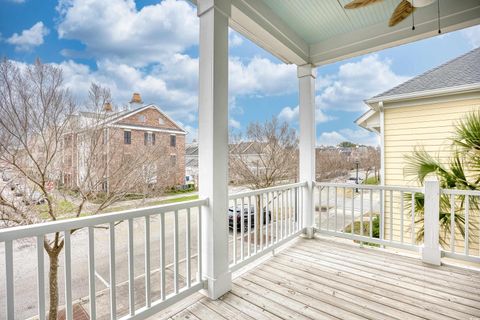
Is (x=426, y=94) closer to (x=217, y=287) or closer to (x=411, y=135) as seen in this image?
(x=411, y=135)

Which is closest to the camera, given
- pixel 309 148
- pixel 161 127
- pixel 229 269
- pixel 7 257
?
pixel 7 257

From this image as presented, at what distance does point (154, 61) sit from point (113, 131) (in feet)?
3.05

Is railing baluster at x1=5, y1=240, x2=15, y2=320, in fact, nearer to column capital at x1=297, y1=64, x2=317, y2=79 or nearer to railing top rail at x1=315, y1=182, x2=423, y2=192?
railing top rail at x1=315, y1=182, x2=423, y2=192

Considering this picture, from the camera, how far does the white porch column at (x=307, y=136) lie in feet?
12.2

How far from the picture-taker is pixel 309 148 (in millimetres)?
3711

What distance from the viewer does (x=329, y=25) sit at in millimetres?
3184

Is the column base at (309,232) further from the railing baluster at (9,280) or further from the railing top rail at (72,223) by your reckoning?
the railing baluster at (9,280)

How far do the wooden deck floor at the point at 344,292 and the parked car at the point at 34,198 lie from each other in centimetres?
170

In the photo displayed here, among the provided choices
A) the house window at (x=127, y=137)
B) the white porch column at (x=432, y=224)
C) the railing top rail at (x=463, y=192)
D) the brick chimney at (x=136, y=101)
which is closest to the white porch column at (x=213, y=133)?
the brick chimney at (x=136, y=101)

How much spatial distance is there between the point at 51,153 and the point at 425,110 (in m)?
5.71

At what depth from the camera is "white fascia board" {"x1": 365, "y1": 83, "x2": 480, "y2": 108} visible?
3891 millimetres

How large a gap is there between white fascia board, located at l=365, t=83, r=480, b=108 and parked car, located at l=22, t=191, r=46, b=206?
537 cm

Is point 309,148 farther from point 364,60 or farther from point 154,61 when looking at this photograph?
point 364,60

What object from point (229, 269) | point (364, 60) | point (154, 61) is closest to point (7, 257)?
point (229, 269)
